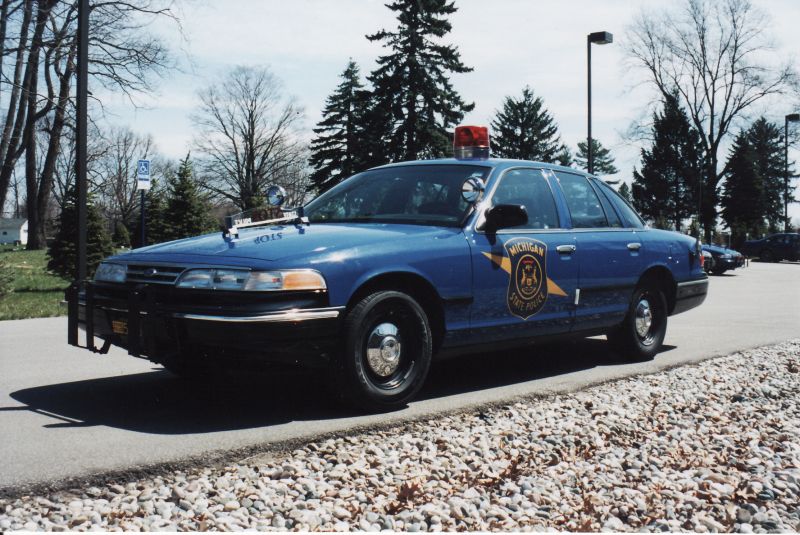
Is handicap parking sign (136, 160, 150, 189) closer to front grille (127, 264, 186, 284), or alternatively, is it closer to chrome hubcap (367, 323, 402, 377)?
front grille (127, 264, 186, 284)

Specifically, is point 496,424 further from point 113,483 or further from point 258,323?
point 113,483

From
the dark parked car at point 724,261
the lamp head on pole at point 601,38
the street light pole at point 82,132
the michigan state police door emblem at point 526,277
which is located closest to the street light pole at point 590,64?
the lamp head on pole at point 601,38

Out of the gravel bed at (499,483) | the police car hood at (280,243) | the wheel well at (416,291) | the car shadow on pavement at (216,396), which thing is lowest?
the gravel bed at (499,483)

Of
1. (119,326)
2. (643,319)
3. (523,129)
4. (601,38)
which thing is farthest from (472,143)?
(523,129)

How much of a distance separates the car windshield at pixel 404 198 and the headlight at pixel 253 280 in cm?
125

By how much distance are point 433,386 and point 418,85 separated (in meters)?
31.2

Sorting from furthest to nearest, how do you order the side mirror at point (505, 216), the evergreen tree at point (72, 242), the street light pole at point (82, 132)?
the evergreen tree at point (72, 242) → the street light pole at point (82, 132) → the side mirror at point (505, 216)

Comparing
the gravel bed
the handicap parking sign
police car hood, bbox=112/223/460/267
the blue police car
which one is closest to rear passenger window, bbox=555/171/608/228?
the blue police car

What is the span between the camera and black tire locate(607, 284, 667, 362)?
7.07 meters

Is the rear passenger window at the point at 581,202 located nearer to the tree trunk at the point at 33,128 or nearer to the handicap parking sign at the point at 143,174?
the handicap parking sign at the point at 143,174

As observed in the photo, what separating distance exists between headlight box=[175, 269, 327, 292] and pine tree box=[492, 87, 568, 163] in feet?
172

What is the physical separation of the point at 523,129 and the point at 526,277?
52440 millimetres

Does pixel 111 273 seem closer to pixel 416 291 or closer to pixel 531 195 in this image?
pixel 416 291

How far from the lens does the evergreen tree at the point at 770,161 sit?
211ft
